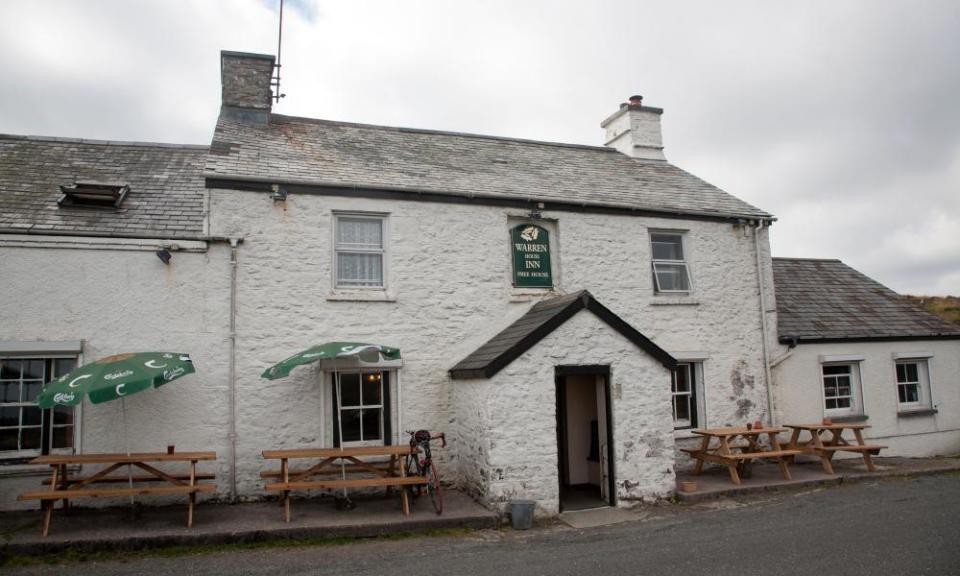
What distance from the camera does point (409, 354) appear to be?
36.7 ft

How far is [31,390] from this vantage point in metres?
9.64

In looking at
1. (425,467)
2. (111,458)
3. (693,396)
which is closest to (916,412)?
(693,396)

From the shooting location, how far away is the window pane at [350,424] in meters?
10.8

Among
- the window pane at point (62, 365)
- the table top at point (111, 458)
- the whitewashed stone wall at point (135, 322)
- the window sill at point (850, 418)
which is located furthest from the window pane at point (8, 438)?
the window sill at point (850, 418)

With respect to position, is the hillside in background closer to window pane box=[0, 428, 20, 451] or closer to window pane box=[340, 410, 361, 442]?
window pane box=[340, 410, 361, 442]

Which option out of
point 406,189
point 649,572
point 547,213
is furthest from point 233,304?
point 649,572

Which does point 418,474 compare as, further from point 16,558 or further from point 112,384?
point 16,558

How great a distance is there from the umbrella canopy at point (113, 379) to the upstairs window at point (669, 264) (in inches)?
348

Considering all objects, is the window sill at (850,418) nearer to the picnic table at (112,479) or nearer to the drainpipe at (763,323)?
the drainpipe at (763,323)

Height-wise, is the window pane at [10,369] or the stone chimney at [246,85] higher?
the stone chimney at [246,85]

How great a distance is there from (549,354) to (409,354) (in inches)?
99.5

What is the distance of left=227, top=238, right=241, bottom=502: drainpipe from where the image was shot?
10016mm

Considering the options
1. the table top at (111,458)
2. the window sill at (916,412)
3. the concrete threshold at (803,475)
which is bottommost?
the concrete threshold at (803,475)

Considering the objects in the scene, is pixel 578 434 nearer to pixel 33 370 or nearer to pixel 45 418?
pixel 45 418
